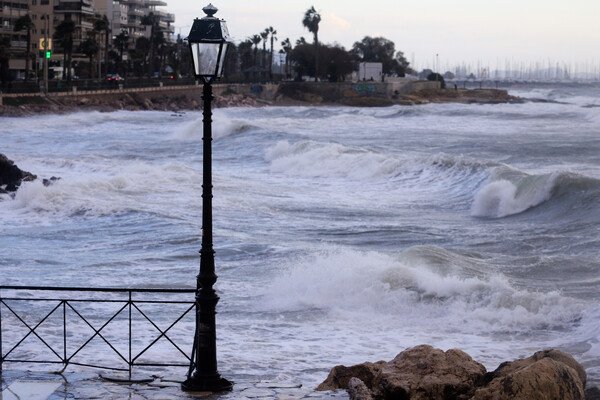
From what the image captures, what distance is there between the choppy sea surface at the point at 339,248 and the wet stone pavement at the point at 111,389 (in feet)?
4.23

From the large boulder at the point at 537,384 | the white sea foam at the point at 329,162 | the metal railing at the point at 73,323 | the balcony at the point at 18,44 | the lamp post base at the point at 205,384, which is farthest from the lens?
the balcony at the point at 18,44

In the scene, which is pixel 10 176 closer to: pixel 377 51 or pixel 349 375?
pixel 349 375

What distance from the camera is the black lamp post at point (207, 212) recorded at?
22.7ft

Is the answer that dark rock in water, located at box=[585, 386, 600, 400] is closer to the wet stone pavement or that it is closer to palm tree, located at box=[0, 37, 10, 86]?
the wet stone pavement

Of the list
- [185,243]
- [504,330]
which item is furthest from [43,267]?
[504,330]

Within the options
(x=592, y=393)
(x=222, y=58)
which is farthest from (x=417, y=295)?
(x=222, y=58)

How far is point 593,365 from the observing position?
952 cm

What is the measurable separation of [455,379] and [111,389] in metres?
2.89

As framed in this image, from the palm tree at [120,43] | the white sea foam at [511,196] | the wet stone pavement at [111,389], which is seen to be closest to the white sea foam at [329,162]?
the white sea foam at [511,196]

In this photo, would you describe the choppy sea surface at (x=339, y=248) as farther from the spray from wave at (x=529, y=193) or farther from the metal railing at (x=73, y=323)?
the metal railing at (x=73, y=323)

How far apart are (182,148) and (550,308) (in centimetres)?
3568

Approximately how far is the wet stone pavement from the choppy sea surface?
129 centimetres

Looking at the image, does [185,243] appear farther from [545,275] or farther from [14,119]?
[14,119]

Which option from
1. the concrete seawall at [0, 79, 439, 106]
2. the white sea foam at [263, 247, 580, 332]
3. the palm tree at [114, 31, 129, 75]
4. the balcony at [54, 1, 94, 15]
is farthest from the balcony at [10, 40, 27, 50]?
the white sea foam at [263, 247, 580, 332]
